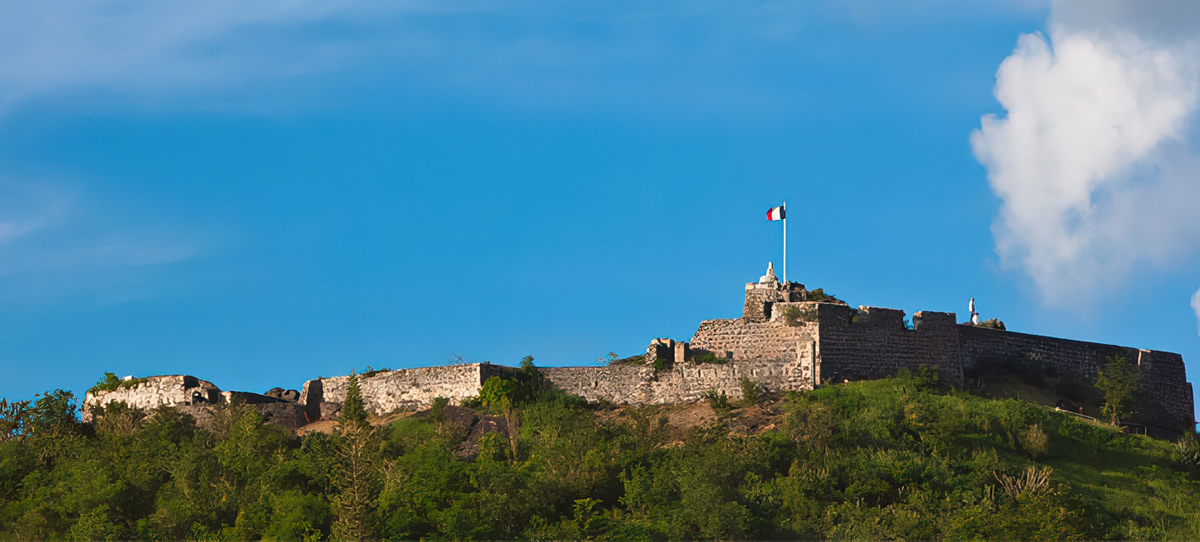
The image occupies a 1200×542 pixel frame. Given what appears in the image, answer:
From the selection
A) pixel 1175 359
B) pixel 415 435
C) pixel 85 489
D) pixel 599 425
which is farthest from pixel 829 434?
pixel 85 489

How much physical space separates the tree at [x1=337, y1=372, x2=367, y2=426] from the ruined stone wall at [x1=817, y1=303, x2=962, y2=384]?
14.8 m

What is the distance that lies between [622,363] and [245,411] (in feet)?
40.3

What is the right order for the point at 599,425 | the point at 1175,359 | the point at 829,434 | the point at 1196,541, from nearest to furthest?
the point at 1196,541
the point at 829,434
the point at 599,425
the point at 1175,359

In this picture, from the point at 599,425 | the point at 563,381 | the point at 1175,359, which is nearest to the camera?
the point at 599,425

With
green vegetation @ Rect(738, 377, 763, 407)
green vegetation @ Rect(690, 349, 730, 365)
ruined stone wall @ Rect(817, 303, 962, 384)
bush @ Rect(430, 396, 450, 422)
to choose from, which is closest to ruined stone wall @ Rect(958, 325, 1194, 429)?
ruined stone wall @ Rect(817, 303, 962, 384)

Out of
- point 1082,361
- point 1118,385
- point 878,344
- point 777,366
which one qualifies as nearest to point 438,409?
point 777,366

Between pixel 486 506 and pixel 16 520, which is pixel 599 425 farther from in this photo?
pixel 16 520

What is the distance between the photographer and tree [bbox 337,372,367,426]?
47.8 m

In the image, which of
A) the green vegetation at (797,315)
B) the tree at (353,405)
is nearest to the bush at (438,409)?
the tree at (353,405)

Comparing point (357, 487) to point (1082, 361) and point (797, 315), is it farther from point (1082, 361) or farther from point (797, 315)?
point (1082, 361)

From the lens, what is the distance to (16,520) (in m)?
44.9

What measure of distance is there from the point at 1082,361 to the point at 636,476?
1814 cm

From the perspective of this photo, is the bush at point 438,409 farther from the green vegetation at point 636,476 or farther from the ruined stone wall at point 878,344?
the ruined stone wall at point 878,344

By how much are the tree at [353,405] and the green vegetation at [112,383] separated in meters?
7.22
